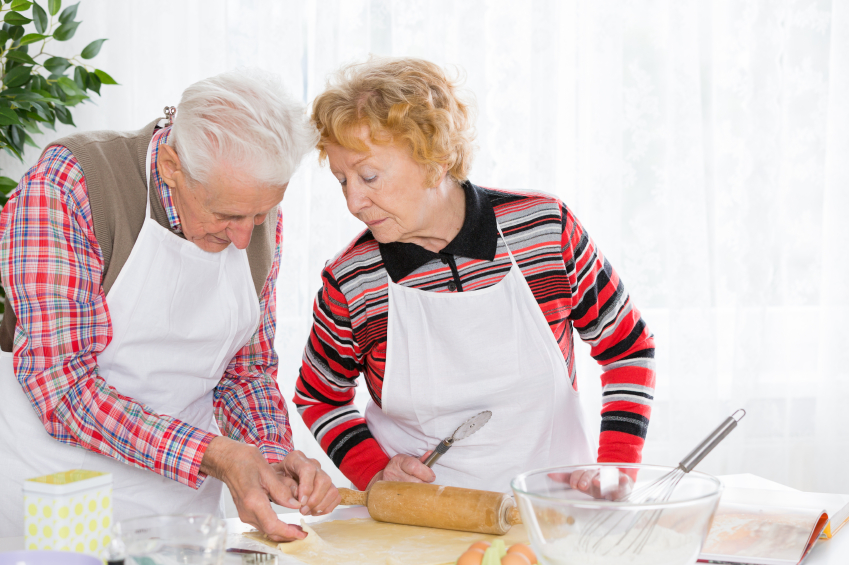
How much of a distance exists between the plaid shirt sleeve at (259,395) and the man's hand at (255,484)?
0.22 metres

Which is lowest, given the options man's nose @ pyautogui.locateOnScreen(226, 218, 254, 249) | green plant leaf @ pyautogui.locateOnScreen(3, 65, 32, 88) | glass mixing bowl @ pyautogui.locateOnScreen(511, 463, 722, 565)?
glass mixing bowl @ pyautogui.locateOnScreen(511, 463, 722, 565)

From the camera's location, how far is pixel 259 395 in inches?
59.7

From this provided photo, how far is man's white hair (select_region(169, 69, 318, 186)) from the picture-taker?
4.05ft

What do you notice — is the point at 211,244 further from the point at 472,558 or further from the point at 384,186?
the point at 472,558

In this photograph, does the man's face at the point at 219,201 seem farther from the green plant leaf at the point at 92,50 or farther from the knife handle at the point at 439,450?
the green plant leaf at the point at 92,50

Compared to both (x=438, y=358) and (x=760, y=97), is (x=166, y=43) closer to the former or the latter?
(x=438, y=358)

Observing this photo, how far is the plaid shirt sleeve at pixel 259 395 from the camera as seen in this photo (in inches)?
57.4

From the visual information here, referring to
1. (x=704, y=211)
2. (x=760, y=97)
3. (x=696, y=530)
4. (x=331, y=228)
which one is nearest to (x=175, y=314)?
(x=696, y=530)

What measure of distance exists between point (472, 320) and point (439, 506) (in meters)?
A: 0.43

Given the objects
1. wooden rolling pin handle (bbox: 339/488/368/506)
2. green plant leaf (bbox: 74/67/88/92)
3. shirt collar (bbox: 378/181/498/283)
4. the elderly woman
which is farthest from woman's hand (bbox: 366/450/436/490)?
green plant leaf (bbox: 74/67/88/92)

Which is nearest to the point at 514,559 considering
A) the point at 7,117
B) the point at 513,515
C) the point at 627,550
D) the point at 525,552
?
the point at 525,552

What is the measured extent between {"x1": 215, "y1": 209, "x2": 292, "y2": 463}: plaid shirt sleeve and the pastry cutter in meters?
0.29

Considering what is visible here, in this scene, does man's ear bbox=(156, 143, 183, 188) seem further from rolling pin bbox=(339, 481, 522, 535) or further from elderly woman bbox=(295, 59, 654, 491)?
rolling pin bbox=(339, 481, 522, 535)

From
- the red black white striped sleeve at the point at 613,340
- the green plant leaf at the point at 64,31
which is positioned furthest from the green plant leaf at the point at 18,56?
the red black white striped sleeve at the point at 613,340
